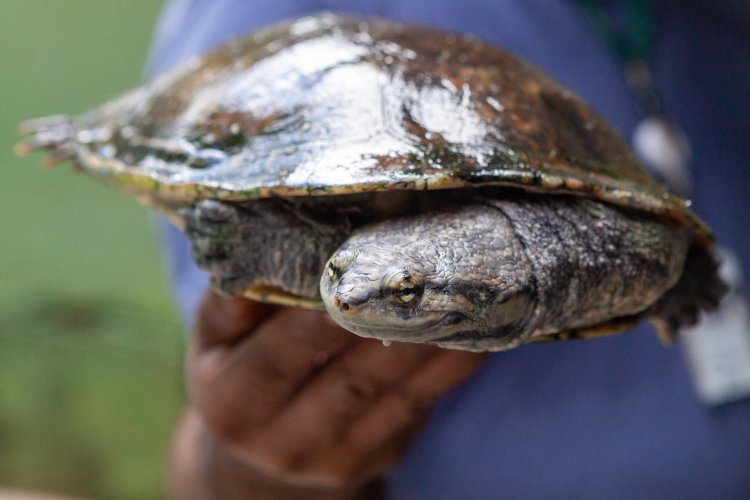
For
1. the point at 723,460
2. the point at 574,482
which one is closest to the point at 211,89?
the point at 574,482

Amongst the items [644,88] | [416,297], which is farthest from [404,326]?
[644,88]

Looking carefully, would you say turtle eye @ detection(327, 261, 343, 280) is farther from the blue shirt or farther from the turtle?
the blue shirt

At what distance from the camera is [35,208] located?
4047 millimetres

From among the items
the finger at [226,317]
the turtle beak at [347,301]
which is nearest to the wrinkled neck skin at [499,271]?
the turtle beak at [347,301]

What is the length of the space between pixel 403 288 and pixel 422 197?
0.54 ft

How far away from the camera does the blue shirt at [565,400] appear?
1.48 meters

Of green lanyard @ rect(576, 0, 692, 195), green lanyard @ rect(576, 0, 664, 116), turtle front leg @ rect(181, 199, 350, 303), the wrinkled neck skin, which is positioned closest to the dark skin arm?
turtle front leg @ rect(181, 199, 350, 303)

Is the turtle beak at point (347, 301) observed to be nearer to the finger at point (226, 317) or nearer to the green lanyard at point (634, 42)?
the finger at point (226, 317)

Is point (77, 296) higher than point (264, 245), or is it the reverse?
point (264, 245)

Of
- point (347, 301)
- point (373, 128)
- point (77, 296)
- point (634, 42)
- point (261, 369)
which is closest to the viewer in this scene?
point (347, 301)

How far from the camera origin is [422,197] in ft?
2.83

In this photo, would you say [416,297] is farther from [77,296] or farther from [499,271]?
[77,296]

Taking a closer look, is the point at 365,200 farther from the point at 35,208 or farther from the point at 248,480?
the point at 35,208

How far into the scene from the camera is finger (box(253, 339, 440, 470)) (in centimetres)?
105
